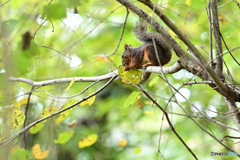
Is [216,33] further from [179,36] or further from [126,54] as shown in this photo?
[126,54]

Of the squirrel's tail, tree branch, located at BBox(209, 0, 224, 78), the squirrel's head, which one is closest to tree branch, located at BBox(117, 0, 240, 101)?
tree branch, located at BBox(209, 0, 224, 78)

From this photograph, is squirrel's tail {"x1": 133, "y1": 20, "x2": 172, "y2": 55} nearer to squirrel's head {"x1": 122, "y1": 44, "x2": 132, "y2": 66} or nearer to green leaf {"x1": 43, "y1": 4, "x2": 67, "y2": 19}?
squirrel's head {"x1": 122, "y1": 44, "x2": 132, "y2": 66}

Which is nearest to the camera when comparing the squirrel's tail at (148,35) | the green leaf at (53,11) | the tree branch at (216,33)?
the green leaf at (53,11)

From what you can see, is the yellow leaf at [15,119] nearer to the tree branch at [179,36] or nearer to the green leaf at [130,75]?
the green leaf at [130,75]

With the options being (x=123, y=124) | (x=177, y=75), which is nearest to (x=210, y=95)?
(x=177, y=75)

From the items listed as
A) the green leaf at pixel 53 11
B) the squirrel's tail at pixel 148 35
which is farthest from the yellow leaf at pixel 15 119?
the squirrel's tail at pixel 148 35

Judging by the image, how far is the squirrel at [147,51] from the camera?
276 cm

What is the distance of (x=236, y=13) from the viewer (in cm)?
301

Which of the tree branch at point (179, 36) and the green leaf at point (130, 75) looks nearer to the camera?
the tree branch at point (179, 36)

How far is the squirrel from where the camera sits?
9.04ft

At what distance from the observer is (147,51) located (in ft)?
9.31

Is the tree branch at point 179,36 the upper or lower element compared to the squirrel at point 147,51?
lower

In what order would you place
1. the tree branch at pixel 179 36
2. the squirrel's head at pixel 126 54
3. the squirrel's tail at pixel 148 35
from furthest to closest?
the squirrel's head at pixel 126 54 < the squirrel's tail at pixel 148 35 < the tree branch at pixel 179 36

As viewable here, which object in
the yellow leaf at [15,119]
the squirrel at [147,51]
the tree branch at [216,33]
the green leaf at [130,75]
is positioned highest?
the squirrel at [147,51]
